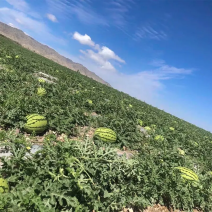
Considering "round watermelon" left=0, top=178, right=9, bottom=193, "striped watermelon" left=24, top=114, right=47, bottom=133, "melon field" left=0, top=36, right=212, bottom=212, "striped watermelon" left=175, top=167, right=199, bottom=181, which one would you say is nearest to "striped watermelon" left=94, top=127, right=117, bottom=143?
"melon field" left=0, top=36, right=212, bottom=212

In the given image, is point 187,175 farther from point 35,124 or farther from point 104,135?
point 35,124

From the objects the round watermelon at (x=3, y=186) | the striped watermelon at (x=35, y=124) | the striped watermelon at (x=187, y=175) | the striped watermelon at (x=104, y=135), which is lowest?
the round watermelon at (x=3, y=186)

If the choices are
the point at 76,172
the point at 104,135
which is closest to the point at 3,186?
the point at 76,172

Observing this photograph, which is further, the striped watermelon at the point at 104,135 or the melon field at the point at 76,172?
the striped watermelon at the point at 104,135

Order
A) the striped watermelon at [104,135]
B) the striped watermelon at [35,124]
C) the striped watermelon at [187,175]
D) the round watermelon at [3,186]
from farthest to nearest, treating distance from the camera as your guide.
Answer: the striped watermelon at [104,135]
the striped watermelon at [35,124]
the striped watermelon at [187,175]
the round watermelon at [3,186]

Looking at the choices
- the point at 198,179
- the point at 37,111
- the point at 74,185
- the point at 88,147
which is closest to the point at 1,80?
the point at 37,111

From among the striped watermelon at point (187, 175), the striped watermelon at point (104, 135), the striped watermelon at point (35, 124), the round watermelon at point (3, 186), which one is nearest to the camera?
the round watermelon at point (3, 186)

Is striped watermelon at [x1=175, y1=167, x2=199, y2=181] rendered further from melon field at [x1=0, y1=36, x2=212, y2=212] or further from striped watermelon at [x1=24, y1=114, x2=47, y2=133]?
striped watermelon at [x1=24, y1=114, x2=47, y2=133]

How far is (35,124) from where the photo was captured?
13.3 feet

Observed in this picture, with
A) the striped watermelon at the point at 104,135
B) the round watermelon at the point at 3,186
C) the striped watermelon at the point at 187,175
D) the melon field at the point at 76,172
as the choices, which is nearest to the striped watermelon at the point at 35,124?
the melon field at the point at 76,172

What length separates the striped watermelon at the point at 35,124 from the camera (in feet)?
13.2

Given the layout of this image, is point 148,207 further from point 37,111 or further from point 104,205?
point 37,111

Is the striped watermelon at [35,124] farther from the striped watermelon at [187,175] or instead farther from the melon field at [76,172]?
the striped watermelon at [187,175]

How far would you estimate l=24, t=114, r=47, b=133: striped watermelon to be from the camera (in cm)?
402
